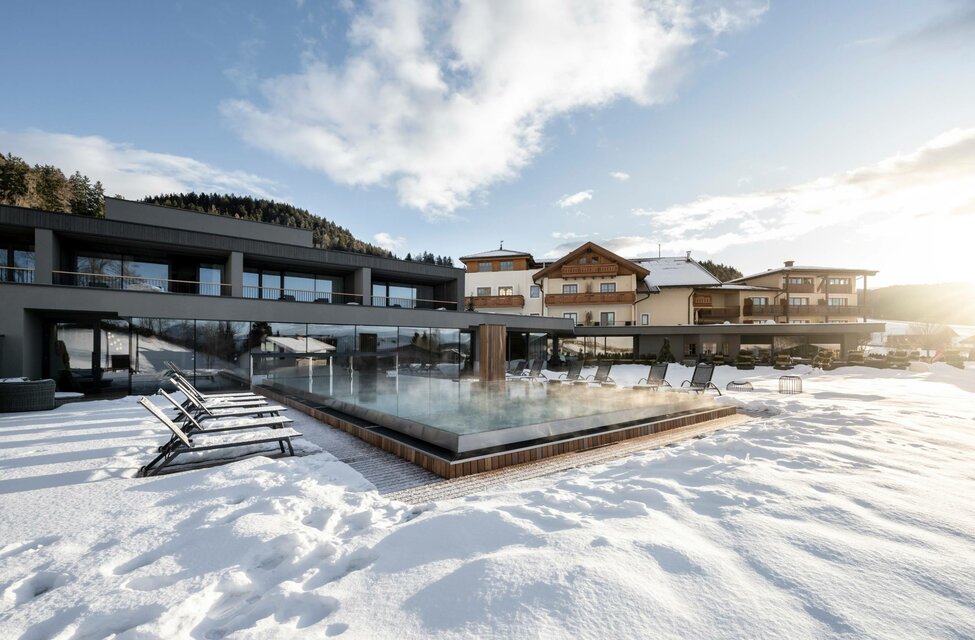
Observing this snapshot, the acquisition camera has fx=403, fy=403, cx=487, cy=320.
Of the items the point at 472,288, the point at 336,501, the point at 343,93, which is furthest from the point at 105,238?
the point at 472,288

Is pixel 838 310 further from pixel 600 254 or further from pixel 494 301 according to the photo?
pixel 494 301

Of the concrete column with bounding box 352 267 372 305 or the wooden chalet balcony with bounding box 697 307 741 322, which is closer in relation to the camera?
the concrete column with bounding box 352 267 372 305

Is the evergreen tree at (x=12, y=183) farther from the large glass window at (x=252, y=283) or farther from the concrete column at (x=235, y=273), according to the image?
the concrete column at (x=235, y=273)

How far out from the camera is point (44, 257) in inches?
473

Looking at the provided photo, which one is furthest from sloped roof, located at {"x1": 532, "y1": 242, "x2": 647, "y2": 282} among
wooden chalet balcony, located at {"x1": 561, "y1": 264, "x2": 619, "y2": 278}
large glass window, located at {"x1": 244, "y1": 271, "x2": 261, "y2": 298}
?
large glass window, located at {"x1": 244, "y1": 271, "x2": 261, "y2": 298}

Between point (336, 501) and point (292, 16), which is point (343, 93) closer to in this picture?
point (292, 16)

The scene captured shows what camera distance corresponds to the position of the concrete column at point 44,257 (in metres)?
11.9

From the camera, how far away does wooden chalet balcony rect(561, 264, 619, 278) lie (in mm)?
29094

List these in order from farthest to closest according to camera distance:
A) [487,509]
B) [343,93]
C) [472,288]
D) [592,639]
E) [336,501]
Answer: [472,288], [343,93], [336,501], [487,509], [592,639]

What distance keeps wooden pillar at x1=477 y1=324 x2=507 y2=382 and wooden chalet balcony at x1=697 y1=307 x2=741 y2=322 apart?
2344 cm

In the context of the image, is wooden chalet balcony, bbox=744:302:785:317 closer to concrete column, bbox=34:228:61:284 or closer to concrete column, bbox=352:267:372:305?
concrete column, bbox=352:267:372:305

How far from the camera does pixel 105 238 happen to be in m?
13.0

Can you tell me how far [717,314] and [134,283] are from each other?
3576 centimetres

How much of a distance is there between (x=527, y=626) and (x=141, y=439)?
711 cm
